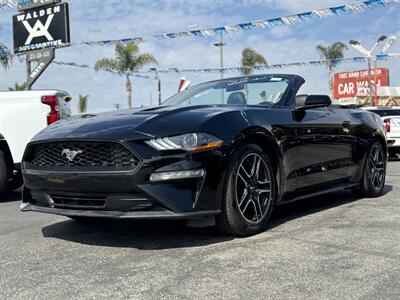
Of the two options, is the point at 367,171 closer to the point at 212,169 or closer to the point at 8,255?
the point at 212,169

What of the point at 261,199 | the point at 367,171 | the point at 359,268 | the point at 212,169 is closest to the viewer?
the point at 359,268

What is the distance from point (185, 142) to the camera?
370 cm

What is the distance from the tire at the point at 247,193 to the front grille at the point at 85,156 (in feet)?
2.53

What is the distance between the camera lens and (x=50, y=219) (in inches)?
209

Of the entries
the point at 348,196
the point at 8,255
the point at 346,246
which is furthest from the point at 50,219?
the point at 348,196

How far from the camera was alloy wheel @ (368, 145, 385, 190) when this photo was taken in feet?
20.3

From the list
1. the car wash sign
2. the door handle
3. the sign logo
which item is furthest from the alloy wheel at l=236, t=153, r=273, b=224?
the sign logo

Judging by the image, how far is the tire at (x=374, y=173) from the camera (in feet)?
19.9

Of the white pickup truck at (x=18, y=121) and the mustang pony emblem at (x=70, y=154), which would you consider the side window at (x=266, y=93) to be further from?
the white pickup truck at (x=18, y=121)

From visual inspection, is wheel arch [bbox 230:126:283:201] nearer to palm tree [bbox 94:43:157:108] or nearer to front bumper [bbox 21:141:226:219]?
front bumper [bbox 21:141:226:219]

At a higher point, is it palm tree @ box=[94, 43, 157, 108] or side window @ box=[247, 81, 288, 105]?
palm tree @ box=[94, 43, 157, 108]

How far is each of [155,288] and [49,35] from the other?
47.6 ft

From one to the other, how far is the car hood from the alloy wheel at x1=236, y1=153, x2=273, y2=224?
0.46m

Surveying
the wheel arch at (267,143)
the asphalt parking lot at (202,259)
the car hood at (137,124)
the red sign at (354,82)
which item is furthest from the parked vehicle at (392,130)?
the red sign at (354,82)
